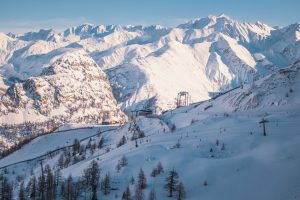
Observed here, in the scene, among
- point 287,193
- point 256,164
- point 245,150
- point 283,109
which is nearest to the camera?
point 287,193

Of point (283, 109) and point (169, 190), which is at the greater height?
point (283, 109)

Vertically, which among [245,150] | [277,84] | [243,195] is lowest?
[243,195]

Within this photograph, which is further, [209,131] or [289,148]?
[209,131]

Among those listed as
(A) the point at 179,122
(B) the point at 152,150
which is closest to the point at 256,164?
(B) the point at 152,150

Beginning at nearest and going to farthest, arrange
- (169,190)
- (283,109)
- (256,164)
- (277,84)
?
(169,190) → (256,164) → (283,109) → (277,84)

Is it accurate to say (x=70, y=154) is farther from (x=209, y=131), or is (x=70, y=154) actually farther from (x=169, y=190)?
(x=169, y=190)

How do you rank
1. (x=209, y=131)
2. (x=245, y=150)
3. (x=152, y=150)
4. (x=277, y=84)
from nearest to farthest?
1. (x=245, y=150)
2. (x=152, y=150)
3. (x=209, y=131)
4. (x=277, y=84)

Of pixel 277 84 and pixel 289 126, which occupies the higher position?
pixel 277 84

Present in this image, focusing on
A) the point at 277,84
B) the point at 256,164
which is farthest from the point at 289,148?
the point at 277,84

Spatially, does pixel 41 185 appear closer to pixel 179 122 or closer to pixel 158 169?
pixel 158 169
